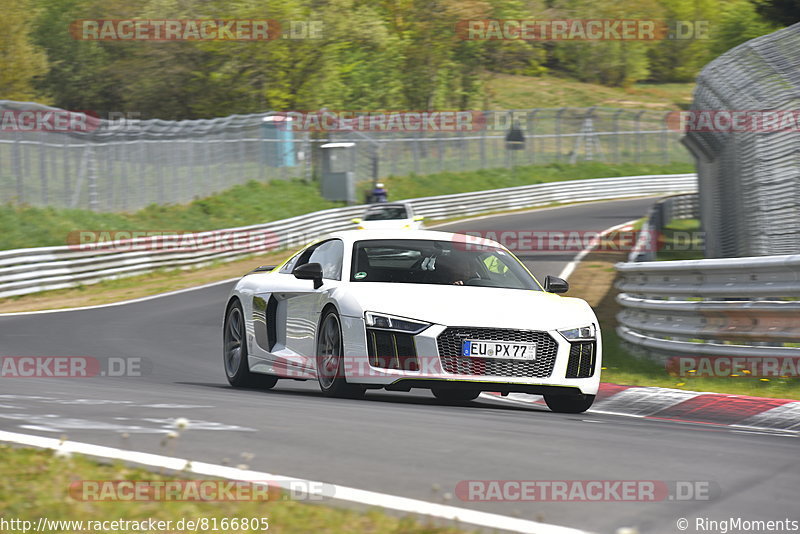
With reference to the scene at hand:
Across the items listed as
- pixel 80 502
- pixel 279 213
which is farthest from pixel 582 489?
pixel 279 213

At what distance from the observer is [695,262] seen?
11594 mm

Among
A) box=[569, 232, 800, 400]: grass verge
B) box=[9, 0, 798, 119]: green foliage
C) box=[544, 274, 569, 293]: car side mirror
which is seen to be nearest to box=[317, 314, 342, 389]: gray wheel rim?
box=[544, 274, 569, 293]: car side mirror

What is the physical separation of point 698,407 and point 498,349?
171 cm

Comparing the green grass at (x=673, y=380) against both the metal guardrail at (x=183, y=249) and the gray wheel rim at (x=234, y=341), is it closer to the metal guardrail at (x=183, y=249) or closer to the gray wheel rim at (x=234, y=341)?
the gray wheel rim at (x=234, y=341)

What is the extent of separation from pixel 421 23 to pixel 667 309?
203 ft

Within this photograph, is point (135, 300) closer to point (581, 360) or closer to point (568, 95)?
point (581, 360)

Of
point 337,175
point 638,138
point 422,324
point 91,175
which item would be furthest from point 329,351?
point 638,138

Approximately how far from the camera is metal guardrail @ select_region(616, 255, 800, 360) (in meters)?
10.1

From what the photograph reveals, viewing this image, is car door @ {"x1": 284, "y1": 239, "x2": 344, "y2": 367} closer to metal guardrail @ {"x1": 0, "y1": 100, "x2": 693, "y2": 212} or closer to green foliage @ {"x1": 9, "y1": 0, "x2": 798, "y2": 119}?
metal guardrail @ {"x1": 0, "y1": 100, "x2": 693, "y2": 212}

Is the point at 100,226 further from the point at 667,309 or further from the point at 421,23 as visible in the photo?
the point at 421,23

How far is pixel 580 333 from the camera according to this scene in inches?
355

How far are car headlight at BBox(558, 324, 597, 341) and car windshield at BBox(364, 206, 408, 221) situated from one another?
2221 centimetres

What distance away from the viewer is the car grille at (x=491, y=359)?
8.59 meters

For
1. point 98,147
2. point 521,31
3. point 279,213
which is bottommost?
point 279,213
